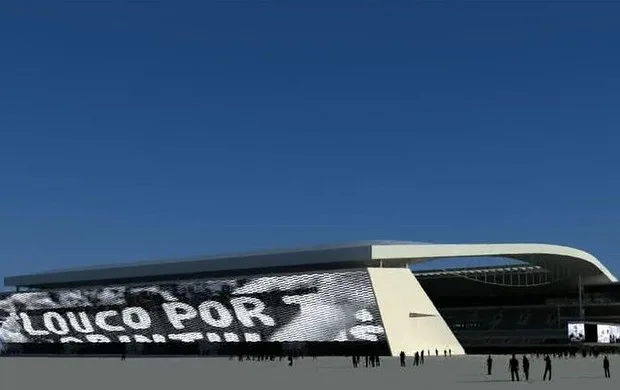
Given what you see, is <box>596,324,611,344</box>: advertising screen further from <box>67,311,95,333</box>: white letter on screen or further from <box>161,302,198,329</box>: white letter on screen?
<box>67,311,95,333</box>: white letter on screen

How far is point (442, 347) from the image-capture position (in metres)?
61.9

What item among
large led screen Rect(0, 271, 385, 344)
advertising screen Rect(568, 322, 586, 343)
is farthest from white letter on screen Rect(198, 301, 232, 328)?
advertising screen Rect(568, 322, 586, 343)

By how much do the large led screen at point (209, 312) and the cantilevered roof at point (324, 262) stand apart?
2.11 metres

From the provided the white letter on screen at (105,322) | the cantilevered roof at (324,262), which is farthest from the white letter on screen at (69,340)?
the cantilevered roof at (324,262)

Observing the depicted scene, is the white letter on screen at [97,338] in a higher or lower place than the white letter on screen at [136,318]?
lower

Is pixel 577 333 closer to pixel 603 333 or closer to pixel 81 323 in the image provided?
pixel 603 333

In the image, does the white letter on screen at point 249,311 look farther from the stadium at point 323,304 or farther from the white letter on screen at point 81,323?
the white letter on screen at point 81,323

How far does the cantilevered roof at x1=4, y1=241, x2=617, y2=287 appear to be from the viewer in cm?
6256

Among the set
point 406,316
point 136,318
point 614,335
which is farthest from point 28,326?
point 614,335

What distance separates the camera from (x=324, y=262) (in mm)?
63812

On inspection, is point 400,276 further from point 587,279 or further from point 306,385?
point 306,385

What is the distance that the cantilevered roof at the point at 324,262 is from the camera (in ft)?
205

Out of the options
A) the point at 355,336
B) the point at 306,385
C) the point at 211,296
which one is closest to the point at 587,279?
the point at 355,336

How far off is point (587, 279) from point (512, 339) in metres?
9.45
